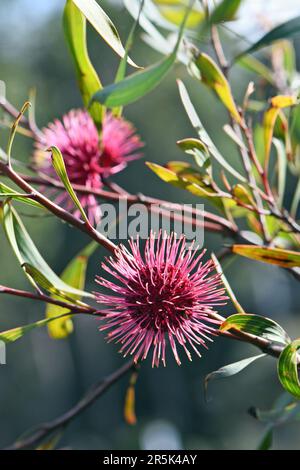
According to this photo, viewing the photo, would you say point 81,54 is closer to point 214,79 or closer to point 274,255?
point 214,79

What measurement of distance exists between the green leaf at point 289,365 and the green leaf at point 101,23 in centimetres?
33

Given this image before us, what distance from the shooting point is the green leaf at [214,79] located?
0.98 metres

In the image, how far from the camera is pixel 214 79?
0.98 meters

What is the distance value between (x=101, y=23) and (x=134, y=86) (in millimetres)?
97

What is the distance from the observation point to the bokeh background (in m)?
13.4

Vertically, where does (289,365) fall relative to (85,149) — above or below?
below

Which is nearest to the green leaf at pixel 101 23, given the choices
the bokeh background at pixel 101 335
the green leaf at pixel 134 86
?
the green leaf at pixel 134 86

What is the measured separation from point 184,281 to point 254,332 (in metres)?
0.12

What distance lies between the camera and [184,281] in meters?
0.91

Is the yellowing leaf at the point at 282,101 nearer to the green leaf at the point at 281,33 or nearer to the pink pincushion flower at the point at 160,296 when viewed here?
the green leaf at the point at 281,33

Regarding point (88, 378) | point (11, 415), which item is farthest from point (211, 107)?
point (11, 415)

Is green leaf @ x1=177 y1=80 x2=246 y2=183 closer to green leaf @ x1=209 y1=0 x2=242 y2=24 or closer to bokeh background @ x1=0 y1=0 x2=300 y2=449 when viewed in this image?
green leaf @ x1=209 y1=0 x2=242 y2=24

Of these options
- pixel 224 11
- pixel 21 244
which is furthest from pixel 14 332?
pixel 224 11
